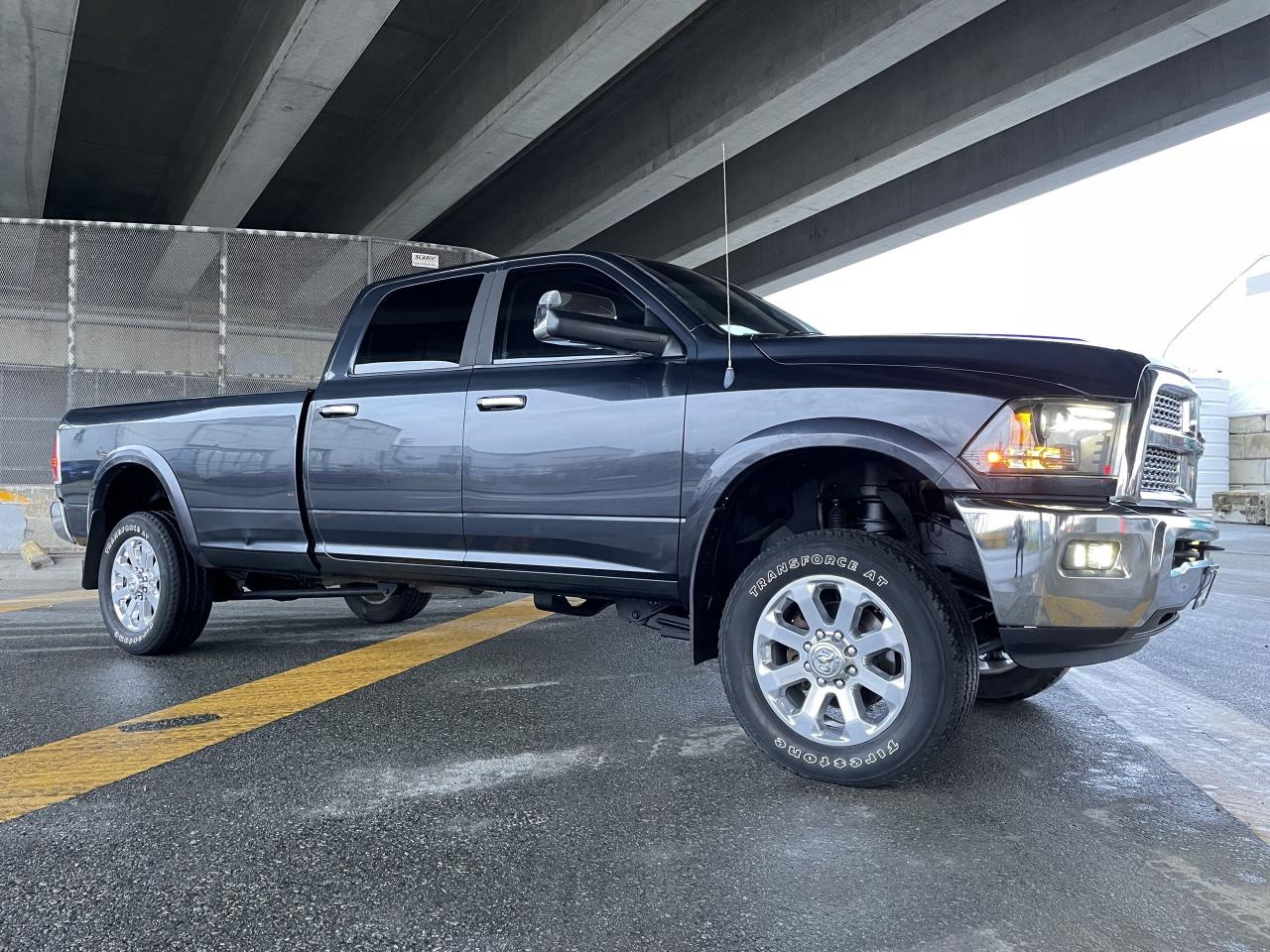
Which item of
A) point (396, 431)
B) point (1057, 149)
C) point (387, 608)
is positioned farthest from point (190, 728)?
point (1057, 149)

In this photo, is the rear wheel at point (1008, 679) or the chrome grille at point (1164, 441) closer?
the chrome grille at point (1164, 441)

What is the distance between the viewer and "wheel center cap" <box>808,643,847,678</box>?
304 centimetres

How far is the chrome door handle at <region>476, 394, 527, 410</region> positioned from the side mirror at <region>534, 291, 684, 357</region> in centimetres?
41

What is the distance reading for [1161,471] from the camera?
3.18m

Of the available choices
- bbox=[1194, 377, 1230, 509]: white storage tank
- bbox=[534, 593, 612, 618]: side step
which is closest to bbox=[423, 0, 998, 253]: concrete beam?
bbox=[534, 593, 612, 618]: side step

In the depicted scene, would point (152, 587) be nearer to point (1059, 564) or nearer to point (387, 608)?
point (387, 608)

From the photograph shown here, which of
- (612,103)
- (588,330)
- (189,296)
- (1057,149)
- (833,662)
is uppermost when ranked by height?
(612,103)

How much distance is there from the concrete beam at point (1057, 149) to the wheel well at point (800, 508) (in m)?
10.4

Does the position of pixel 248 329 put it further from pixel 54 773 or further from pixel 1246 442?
pixel 1246 442

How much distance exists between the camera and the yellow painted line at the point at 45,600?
23.7 feet

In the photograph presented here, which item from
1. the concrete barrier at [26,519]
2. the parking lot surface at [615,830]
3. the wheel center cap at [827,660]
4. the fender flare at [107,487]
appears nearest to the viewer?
the parking lot surface at [615,830]

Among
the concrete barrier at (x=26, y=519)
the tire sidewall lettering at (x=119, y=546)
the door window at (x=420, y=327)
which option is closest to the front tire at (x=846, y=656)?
the door window at (x=420, y=327)

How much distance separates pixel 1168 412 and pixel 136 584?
16.1ft

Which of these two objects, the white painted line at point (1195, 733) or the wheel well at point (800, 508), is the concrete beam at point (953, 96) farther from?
the wheel well at point (800, 508)
